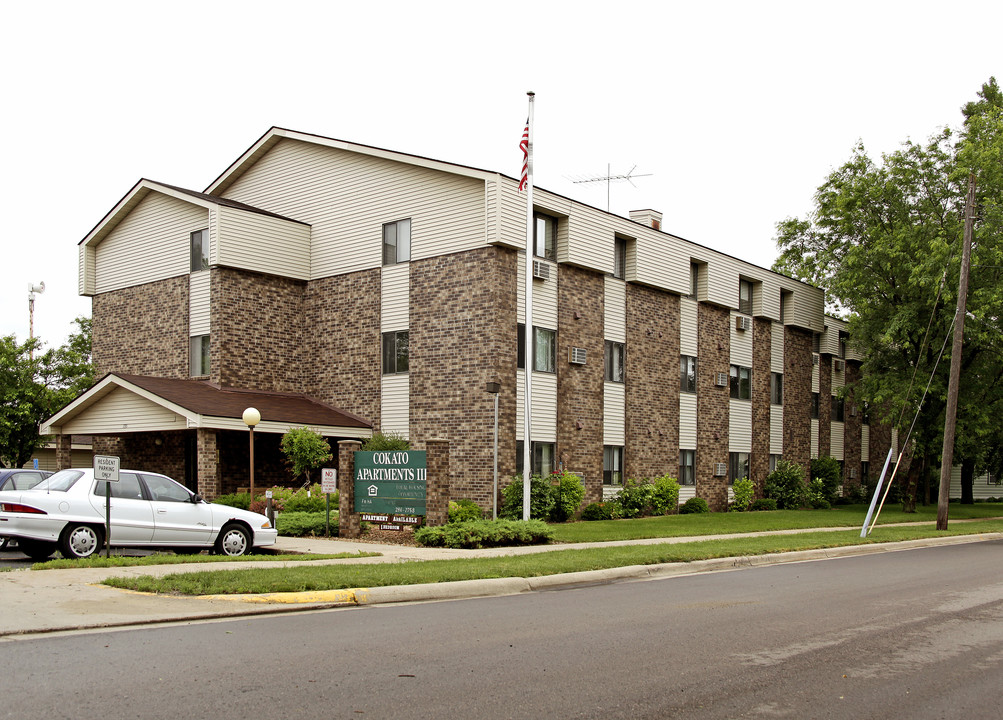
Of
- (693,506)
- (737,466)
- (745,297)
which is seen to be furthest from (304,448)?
(745,297)

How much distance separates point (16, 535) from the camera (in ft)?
48.9

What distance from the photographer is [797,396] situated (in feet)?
135

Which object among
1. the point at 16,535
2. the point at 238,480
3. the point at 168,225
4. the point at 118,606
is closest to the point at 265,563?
the point at 16,535

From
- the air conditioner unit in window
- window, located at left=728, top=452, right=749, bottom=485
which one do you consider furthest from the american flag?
window, located at left=728, top=452, right=749, bottom=485

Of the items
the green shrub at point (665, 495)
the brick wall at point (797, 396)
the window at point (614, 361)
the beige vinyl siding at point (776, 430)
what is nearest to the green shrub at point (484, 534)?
the window at point (614, 361)

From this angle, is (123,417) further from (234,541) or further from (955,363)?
(955,363)

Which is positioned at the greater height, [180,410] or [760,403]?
[760,403]

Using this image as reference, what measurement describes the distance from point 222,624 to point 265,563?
5.55m

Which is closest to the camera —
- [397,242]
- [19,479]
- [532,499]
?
[19,479]

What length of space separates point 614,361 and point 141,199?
54.7 feet

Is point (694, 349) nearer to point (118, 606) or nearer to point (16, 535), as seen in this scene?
Result: point (16, 535)

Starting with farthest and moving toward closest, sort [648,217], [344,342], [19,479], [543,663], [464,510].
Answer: [648,217] < [344,342] < [464,510] < [19,479] < [543,663]

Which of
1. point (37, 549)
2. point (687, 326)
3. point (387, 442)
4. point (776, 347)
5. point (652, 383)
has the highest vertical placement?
point (687, 326)

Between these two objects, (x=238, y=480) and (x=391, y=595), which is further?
(x=238, y=480)
